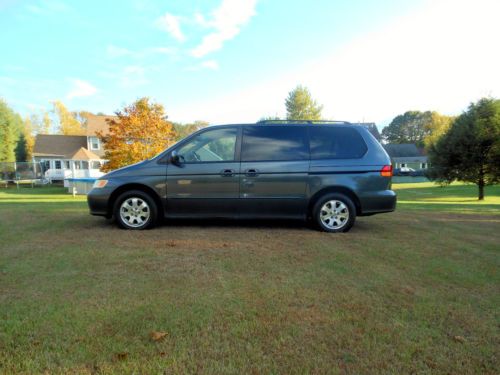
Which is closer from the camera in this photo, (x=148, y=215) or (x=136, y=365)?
(x=136, y=365)

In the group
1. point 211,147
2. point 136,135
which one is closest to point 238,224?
point 211,147

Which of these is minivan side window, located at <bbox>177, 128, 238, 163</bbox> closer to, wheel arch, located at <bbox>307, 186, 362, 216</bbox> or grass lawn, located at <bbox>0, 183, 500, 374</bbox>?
grass lawn, located at <bbox>0, 183, 500, 374</bbox>

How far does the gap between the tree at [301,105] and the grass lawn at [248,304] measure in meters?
33.1

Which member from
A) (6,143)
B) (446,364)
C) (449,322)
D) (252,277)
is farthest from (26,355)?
(6,143)

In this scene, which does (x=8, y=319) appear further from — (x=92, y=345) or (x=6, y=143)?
(x=6, y=143)

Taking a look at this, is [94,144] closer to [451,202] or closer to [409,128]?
[451,202]

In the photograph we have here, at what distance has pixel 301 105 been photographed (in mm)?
36281

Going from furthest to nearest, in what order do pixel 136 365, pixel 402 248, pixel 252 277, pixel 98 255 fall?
pixel 402 248
pixel 98 255
pixel 252 277
pixel 136 365

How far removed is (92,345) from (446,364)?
2313mm

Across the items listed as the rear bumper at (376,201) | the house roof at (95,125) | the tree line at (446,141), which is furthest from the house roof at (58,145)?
the rear bumper at (376,201)

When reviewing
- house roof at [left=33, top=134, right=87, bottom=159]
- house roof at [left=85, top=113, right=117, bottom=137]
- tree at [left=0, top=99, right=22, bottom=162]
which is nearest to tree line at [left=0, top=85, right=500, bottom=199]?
house roof at [left=85, top=113, right=117, bottom=137]

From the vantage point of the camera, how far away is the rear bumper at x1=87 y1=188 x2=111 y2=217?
17.0ft

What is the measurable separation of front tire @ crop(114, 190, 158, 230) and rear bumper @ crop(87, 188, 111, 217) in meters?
0.20

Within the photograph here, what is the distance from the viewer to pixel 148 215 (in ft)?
17.0
